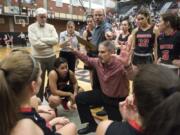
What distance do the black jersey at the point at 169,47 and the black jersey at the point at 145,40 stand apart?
1.25ft

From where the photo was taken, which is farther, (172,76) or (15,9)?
(15,9)

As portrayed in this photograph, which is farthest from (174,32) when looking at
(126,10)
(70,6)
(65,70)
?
(126,10)

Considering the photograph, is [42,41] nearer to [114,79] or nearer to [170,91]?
[114,79]

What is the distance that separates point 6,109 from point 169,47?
119 inches

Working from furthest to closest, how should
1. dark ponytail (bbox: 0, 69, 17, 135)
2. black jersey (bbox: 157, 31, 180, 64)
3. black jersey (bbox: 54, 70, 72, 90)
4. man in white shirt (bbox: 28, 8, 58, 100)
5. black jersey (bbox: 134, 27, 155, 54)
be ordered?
man in white shirt (bbox: 28, 8, 58, 100) < black jersey (bbox: 134, 27, 155, 54) < black jersey (bbox: 54, 70, 72, 90) < black jersey (bbox: 157, 31, 180, 64) < dark ponytail (bbox: 0, 69, 17, 135)

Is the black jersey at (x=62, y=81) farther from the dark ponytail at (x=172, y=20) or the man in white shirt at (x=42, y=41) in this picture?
the dark ponytail at (x=172, y=20)

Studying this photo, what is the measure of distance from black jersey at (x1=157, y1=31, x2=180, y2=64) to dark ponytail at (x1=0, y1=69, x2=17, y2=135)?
286 cm

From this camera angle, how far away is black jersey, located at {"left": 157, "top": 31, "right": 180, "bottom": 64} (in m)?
4.02

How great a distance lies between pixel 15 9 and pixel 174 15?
17.5 m

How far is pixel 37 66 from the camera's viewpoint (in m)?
1.96

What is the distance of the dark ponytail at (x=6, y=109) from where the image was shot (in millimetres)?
1514

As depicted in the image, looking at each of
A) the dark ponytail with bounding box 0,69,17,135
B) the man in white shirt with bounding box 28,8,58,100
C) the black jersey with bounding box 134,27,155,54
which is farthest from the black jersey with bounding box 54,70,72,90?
the dark ponytail with bounding box 0,69,17,135

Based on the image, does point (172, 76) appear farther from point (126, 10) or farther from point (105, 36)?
point (126, 10)

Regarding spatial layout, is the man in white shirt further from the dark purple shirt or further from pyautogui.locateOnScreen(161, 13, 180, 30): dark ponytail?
pyautogui.locateOnScreen(161, 13, 180, 30): dark ponytail
